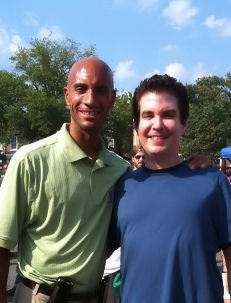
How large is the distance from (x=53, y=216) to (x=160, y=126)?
66 cm

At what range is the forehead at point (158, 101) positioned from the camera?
7.79 ft

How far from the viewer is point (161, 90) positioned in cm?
242

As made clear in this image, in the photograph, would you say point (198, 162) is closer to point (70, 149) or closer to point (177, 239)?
point (177, 239)

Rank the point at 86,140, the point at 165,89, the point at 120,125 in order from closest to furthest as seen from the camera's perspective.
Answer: the point at 165,89 < the point at 86,140 < the point at 120,125

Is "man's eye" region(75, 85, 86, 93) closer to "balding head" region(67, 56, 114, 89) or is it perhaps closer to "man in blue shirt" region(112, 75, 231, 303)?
"balding head" region(67, 56, 114, 89)

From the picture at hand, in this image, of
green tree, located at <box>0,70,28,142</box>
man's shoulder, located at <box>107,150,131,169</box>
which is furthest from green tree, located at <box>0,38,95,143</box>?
man's shoulder, located at <box>107,150,131,169</box>

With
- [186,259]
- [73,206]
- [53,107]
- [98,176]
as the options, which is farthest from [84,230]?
[53,107]

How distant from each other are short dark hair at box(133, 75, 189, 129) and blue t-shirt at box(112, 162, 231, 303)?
356mm

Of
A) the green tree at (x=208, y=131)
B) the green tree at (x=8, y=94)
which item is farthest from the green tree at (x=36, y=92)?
the green tree at (x=208, y=131)

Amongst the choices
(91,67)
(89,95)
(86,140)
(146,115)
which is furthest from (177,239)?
(91,67)

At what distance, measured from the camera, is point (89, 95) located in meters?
2.46

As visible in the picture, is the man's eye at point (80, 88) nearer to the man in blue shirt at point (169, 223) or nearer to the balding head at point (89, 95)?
the balding head at point (89, 95)

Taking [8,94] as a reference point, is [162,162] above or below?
below

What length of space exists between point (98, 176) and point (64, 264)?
1.55 feet
